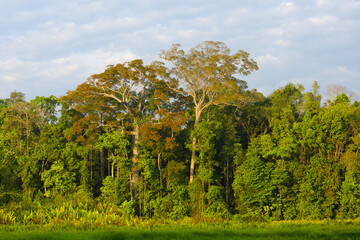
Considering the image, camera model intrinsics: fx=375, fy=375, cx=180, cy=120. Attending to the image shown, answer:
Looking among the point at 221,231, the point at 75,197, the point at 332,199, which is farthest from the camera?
the point at 332,199

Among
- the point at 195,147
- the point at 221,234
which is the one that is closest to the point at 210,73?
the point at 195,147

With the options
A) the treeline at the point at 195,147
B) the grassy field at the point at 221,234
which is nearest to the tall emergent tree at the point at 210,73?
the treeline at the point at 195,147

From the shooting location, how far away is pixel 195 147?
3106cm

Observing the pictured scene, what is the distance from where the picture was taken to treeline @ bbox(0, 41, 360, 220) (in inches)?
1164

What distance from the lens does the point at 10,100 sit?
4100cm

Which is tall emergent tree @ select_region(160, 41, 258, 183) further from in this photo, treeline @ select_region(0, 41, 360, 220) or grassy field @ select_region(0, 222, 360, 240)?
grassy field @ select_region(0, 222, 360, 240)

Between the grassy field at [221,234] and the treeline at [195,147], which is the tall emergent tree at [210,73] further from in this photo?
the grassy field at [221,234]

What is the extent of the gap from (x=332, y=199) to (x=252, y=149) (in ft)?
23.8

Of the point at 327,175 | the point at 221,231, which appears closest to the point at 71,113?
the point at 327,175

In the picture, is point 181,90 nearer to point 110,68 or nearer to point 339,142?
point 110,68

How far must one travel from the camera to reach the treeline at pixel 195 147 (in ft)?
97.0

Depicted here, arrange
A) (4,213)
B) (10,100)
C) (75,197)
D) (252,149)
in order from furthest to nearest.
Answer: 1. (10,100)
2. (252,149)
3. (75,197)
4. (4,213)

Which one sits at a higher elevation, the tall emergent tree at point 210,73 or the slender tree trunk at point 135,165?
the tall emergent tree at point 210,73

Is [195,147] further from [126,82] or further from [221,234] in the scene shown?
[221,234]
